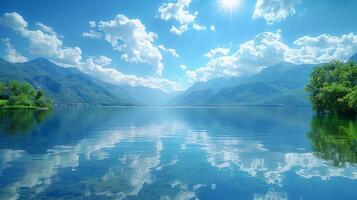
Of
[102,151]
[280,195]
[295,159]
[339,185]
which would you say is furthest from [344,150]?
[102,151]

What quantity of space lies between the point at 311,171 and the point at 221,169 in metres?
7.64

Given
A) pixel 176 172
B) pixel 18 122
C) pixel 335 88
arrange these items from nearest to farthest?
pixel 176 172 → pixel 18 122 → pixel 335 88

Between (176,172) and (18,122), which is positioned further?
(18,122)

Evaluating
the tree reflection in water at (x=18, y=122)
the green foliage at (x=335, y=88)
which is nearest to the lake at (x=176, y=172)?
the tree reflection in water at (x=18, y=122)

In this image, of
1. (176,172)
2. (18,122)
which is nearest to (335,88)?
(176,172)

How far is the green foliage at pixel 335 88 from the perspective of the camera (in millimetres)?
95281

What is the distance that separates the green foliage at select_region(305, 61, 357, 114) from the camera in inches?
3751

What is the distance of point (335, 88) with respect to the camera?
98750mm

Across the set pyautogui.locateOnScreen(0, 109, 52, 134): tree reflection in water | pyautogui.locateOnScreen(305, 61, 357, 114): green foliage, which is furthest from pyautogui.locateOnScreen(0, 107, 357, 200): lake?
pyautogui.locateOnScreen(305, 61, 357, 114): green foliage

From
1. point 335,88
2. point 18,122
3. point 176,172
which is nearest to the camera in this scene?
point 176,172

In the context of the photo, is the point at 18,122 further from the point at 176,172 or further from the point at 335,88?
the point at 335,88

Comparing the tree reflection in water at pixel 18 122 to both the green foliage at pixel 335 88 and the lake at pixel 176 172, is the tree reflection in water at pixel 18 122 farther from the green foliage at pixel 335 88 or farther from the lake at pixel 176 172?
the green foliage at pixel 335 88

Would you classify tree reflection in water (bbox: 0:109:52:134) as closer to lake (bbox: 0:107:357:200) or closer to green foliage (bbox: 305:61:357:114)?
lake (bbox: 0:107:357:200)

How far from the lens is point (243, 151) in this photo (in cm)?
3606
